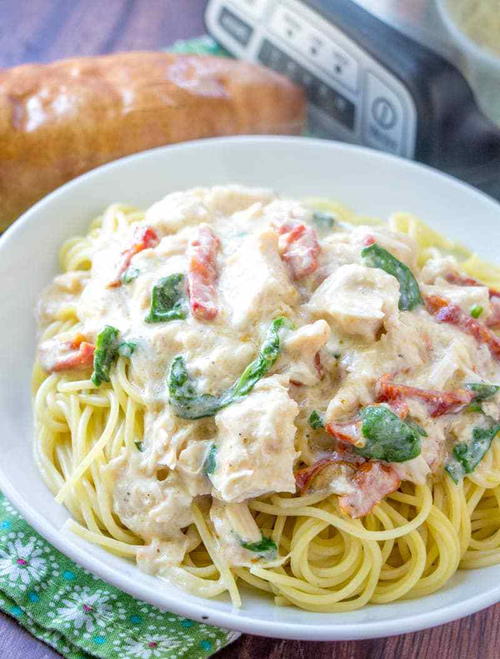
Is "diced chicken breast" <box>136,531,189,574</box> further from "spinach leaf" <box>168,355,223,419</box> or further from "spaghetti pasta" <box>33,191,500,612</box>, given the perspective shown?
"spinach leaf" <box>168,355,223,419</box>

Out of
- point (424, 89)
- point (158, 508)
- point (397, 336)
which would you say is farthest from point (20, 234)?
point (424, 89)

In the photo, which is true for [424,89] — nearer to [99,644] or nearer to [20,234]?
[20,234]

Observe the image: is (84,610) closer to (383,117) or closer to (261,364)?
(261,364)

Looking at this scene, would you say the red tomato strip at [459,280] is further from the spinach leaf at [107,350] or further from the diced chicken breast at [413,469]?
the spinach leaf at [107,350]

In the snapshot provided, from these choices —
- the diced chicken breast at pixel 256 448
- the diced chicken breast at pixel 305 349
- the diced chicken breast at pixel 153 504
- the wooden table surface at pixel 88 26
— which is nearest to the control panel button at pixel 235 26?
the wooden table surface at pixel 88 26

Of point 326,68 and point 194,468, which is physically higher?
point 326,68

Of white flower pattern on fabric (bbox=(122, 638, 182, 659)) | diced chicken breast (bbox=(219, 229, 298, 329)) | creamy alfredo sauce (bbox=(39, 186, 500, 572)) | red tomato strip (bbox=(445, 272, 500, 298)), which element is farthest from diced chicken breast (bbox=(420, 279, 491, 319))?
white flower pattern on fabric (bbox=(122, 638, 182, 659))

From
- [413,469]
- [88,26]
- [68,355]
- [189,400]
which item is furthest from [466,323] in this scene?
[88,26]
